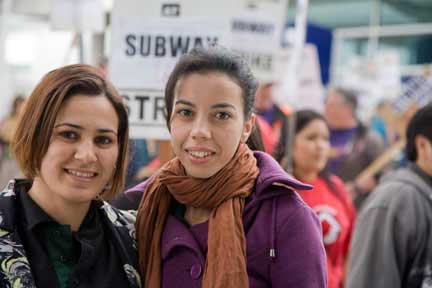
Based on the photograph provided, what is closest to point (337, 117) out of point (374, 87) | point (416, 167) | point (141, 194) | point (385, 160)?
point (385, 160)

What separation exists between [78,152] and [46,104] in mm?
161

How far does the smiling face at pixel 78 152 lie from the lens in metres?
2.09

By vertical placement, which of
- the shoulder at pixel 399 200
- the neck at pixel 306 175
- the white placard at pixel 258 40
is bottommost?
the neck at pixel 306 175

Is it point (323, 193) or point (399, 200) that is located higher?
point (399, 200)

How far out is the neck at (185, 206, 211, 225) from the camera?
2.26 metres

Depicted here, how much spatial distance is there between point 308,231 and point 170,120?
0.54m

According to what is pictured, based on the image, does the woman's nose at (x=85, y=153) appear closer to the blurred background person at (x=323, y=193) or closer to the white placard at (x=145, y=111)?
the white placard at (x=145, y=111)

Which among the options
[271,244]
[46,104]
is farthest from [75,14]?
[271,244]

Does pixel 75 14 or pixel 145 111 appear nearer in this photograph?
pixel 145 111

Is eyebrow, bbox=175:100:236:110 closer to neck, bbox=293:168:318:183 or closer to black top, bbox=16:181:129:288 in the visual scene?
black top, bbox=16:181:129:288

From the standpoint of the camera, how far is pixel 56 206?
7.14 feet

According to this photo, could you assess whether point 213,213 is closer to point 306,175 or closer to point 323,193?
point 323,193

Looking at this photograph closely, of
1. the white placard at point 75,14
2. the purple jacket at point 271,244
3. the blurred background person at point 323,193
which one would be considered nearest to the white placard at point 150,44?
the white placard at point 75,14

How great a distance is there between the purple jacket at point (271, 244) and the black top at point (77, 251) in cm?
16
